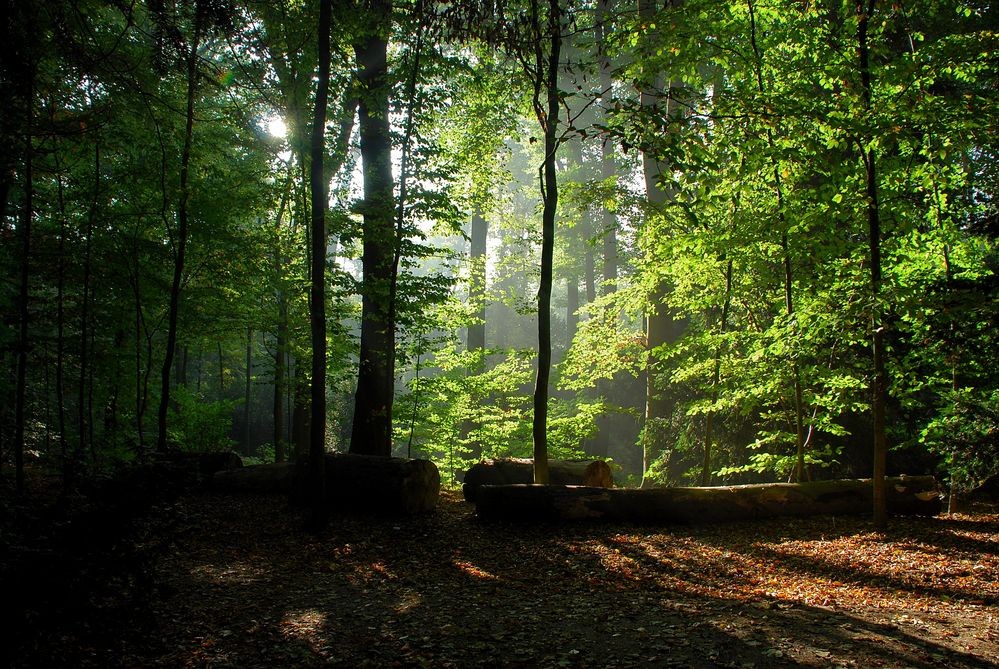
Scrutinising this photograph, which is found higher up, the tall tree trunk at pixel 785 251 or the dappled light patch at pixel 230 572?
the tall tree trunk at pixel 785 251

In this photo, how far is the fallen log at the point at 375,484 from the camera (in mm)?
8602

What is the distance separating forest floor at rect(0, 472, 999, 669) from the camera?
149 inches

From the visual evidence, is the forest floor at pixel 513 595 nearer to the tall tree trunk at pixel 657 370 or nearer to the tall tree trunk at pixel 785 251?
the tall tree trunk at pixel 785 251

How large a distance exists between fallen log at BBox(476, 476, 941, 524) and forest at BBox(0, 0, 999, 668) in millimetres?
112

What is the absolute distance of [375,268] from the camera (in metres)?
10.1

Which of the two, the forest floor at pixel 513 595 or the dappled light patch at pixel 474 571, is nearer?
the forest floor at pixel 513 595

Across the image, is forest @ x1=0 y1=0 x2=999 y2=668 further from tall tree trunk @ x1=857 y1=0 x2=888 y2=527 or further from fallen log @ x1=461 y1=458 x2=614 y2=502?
fallen log @ x1=461 y1=458 x2=614 y2=502

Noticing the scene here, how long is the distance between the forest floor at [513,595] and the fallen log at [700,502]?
246 mm

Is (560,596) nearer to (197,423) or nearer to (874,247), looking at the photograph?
(874,247)

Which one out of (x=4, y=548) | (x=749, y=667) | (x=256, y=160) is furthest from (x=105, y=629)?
(x=256, y=160)

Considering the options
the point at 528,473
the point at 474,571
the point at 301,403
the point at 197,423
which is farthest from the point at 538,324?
the point at 197,423

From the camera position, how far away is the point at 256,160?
50.7 ft

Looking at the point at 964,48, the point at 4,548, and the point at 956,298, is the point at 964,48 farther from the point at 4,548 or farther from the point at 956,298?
the point at 4,548

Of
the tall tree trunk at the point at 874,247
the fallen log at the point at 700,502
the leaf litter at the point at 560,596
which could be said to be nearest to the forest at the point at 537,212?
the tall tree trunk at the point at 874,247
